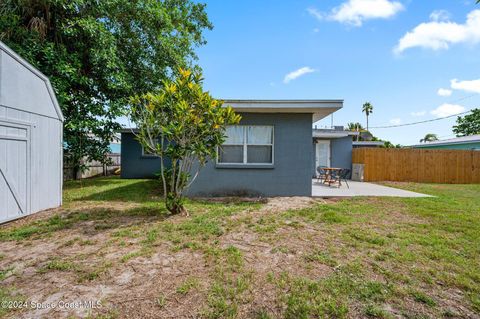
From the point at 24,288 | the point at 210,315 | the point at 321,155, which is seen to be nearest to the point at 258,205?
the point at 210,315

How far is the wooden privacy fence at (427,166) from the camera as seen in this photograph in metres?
12.9

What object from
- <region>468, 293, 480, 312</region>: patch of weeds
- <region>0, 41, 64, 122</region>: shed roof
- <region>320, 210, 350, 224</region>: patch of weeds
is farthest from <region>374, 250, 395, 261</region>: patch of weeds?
<region>0, 41, 64, 122</region>: shed roof

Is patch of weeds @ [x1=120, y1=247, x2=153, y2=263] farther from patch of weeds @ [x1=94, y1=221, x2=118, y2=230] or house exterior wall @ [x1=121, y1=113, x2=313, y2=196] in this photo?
house exterior wall @ [x1=121, y1=113, x2=313, y2=196]

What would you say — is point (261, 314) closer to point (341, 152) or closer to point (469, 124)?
point (341, 152)

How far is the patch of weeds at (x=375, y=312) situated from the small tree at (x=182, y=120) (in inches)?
153

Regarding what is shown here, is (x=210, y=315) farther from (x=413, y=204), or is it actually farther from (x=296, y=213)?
(x=413, y=204)

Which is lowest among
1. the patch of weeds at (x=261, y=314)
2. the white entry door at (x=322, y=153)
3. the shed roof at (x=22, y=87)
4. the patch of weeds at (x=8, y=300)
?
the patch of weeds at (x=261, y=314)

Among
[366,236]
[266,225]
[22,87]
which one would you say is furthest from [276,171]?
[22,87]

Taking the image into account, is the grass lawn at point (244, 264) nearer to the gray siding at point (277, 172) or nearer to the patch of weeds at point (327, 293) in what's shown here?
the patch of weeds at point (327, 293)

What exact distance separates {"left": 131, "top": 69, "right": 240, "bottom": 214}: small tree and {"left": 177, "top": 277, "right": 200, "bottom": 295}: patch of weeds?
9.34 ft

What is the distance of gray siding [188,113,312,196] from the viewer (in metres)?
7.57

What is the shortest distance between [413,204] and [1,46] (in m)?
10.6

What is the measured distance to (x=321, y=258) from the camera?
320 cm

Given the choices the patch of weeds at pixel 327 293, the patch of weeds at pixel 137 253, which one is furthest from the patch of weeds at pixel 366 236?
the patch of weeds at pixel 137 253
